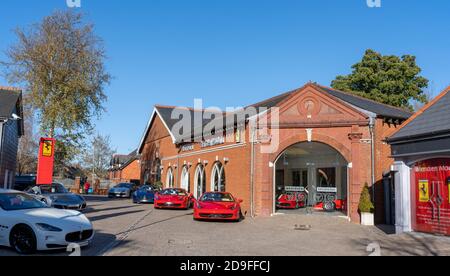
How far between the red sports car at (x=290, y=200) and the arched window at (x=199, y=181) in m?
6.93

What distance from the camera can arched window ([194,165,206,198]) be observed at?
87.7 ft

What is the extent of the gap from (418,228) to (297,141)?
745 centimetres

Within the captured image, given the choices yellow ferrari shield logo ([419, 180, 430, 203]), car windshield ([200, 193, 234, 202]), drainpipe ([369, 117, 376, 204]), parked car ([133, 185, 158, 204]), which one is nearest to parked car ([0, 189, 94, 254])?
car windshield ([200, 193, 234, 202])

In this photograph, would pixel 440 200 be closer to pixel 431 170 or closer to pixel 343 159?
pixel 431 170

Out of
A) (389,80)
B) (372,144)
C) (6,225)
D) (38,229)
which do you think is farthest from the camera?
(389,80)

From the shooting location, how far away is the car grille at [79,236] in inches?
355

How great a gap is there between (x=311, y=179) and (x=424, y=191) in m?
9.08

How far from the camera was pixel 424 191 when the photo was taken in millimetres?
12656

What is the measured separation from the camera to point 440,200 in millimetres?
12094

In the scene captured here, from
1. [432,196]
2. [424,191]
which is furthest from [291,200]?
[432,196]

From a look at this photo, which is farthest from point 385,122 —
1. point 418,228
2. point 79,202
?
point 79,202

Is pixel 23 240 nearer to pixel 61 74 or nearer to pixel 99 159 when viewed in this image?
pixel 61 74

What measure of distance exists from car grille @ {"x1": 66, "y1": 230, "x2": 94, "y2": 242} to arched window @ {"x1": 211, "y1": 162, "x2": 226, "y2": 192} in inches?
556

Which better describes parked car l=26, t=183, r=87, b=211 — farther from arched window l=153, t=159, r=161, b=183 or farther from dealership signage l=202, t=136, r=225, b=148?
arched window l=153, t=159, r=161, b=183
